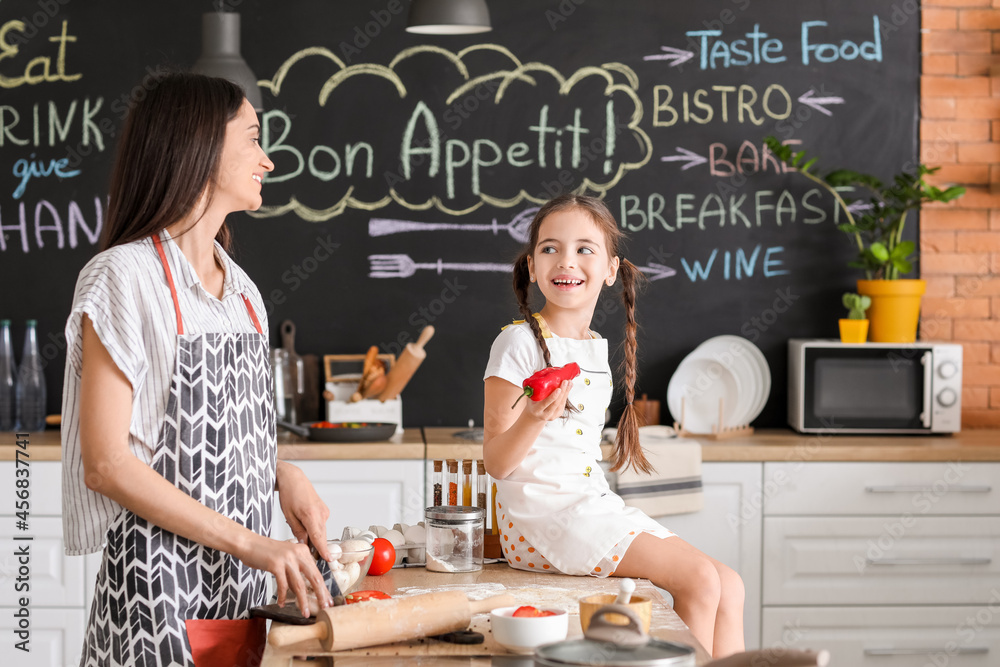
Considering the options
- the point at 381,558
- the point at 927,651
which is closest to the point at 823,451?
the point at 927,651

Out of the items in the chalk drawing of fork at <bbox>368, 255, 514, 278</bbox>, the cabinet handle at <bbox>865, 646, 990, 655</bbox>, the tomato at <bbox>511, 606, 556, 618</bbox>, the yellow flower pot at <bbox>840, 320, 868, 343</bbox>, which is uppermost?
the chalk drawing of fork at <bbox>368, 255, 514, 278</bbox>

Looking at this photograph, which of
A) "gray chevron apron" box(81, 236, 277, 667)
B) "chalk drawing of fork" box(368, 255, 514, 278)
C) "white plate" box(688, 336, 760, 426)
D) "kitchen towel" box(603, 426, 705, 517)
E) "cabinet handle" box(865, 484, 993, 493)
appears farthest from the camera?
"chalk drawing of fork" box(368, 255, 514, 278)

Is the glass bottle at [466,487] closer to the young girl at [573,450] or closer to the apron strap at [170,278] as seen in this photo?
the young girl at [573,450]

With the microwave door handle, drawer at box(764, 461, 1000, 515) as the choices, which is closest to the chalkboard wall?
the microwave door handle

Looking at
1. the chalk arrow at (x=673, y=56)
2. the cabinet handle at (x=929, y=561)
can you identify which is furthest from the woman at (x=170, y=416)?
the chalk arrow at (x=673, y=56)

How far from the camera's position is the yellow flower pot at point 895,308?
3441 mm

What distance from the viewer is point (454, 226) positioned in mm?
3637

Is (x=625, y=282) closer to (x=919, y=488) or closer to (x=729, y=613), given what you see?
(x=729, y=613)

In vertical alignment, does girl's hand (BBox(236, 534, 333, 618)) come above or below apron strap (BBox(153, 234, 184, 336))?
below

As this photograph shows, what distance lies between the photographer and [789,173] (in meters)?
3.65

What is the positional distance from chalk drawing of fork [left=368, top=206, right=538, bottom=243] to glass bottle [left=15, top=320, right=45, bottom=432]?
1237 millimetres

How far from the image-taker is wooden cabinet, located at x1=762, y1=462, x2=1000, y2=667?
10.4ft

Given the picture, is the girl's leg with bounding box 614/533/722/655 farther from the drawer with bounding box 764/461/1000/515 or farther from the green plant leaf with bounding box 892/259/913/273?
the green plant leaf with bounding box 892/259/913/273

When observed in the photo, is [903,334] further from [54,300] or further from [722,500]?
[54,300]
